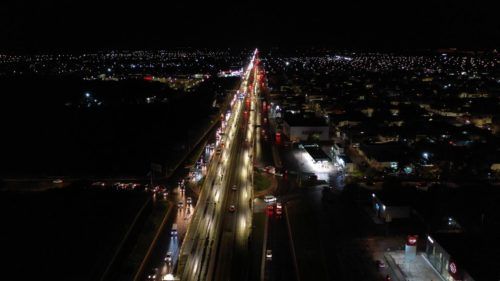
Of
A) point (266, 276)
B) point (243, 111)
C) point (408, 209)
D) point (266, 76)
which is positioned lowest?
point (266, 276)

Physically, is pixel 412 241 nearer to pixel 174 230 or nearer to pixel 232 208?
pixel 232 208

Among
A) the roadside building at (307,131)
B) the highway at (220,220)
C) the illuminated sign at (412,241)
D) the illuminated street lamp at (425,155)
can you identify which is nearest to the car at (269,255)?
the highway at (220,220)

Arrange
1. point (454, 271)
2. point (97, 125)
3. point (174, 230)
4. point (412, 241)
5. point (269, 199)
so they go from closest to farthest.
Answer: point (454, 271), point (412, 241), point (174, 230), point (269, 199), point (97, 125)

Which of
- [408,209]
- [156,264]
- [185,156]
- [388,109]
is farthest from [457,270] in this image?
[388,109]

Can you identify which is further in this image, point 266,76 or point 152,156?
point 266,76

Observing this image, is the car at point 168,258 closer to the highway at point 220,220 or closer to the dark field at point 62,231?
the highway at point 220,220

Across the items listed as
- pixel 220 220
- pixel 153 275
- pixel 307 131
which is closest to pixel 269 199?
pixel 220 220

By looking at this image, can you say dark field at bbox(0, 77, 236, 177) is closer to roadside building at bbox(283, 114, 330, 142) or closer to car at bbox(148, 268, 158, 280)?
roadside building at bbox(283, 114, 330, 142)

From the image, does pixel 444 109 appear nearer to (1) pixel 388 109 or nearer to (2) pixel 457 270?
(1) pixel 388 109

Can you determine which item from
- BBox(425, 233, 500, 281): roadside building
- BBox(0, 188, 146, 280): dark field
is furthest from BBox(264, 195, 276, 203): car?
BBox(425, 233, 500, 281): roadside building

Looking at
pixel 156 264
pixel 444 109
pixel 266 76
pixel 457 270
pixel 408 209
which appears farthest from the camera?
pixel 266 76
